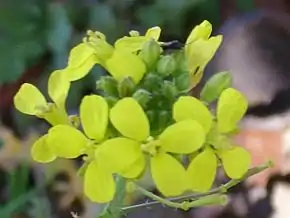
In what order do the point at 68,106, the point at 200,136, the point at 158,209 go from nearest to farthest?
the point at 200,136 < the point at 158,209 < the point at 68,106

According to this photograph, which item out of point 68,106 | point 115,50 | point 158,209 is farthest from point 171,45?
point 68,106

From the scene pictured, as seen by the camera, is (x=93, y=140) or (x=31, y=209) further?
(x=31, y=209)

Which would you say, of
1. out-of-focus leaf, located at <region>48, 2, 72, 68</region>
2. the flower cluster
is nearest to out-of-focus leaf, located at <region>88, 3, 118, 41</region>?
out-of-focus leaf, located at <region>48, 2, 72, 68</region>

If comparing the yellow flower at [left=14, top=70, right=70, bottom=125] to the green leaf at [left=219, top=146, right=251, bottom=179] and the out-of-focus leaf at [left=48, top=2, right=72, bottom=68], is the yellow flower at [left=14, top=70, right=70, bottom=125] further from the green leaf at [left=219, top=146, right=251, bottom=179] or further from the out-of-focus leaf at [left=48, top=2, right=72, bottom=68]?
the out-of-focus leaf at [left=48, top=2, right=72, bottom=68]

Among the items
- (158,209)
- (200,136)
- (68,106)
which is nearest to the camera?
(200,136)

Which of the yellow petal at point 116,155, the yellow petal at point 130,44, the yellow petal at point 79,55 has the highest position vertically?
the yellow petal at point 130,44

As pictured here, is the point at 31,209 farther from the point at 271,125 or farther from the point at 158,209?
the point at 271,125

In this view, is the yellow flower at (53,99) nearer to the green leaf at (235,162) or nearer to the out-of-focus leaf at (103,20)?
the green leaf at (235,162)

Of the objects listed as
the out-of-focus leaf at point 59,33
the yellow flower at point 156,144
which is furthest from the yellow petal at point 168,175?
the out-of-focus leaf at point 59,33
